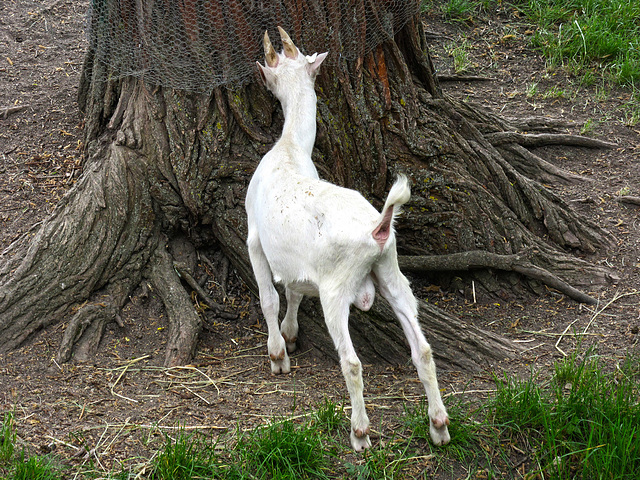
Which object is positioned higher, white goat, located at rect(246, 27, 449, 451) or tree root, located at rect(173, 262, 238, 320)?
white goat, located at rect(246, 27, 449, 451)

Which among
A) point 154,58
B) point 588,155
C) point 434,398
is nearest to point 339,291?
point 434,398

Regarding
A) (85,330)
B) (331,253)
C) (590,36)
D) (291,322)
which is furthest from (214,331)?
(590,36)

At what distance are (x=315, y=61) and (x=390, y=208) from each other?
4.46ft

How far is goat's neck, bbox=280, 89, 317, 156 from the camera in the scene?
3.76m

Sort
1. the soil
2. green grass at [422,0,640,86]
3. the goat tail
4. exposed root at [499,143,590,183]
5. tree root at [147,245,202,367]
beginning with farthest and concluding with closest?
1. green grass at [422,0,640,86]
2. exposed root at [499,143,590,183]
3. tree root at [147,245,202,367]
4. the soil
5. the goat tail

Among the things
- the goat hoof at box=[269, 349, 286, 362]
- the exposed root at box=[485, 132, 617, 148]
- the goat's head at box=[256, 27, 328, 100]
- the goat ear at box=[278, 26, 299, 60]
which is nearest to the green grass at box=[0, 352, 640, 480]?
the goat hoof at box=[269, 349, 286, 362]

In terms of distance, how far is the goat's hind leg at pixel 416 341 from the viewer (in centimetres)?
299

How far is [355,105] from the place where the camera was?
4176 millimetres

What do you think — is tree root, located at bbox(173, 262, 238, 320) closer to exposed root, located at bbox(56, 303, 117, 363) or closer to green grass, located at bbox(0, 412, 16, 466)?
exposed root, located at bbox(56, 303, 117, 363)

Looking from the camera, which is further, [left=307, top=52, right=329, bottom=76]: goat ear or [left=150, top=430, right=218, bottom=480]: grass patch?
[left=307, top=52, right=329, bottom=76]: goat ear

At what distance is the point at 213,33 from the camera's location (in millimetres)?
3871

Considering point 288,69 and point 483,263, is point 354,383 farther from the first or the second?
point 288,69

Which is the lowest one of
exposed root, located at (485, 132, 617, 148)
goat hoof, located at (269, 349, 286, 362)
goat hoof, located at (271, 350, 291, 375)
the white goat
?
goat hoof, located at (271, 350, 291, 375)

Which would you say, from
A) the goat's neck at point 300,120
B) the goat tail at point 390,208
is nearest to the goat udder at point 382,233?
the goat tail at point 390,208
